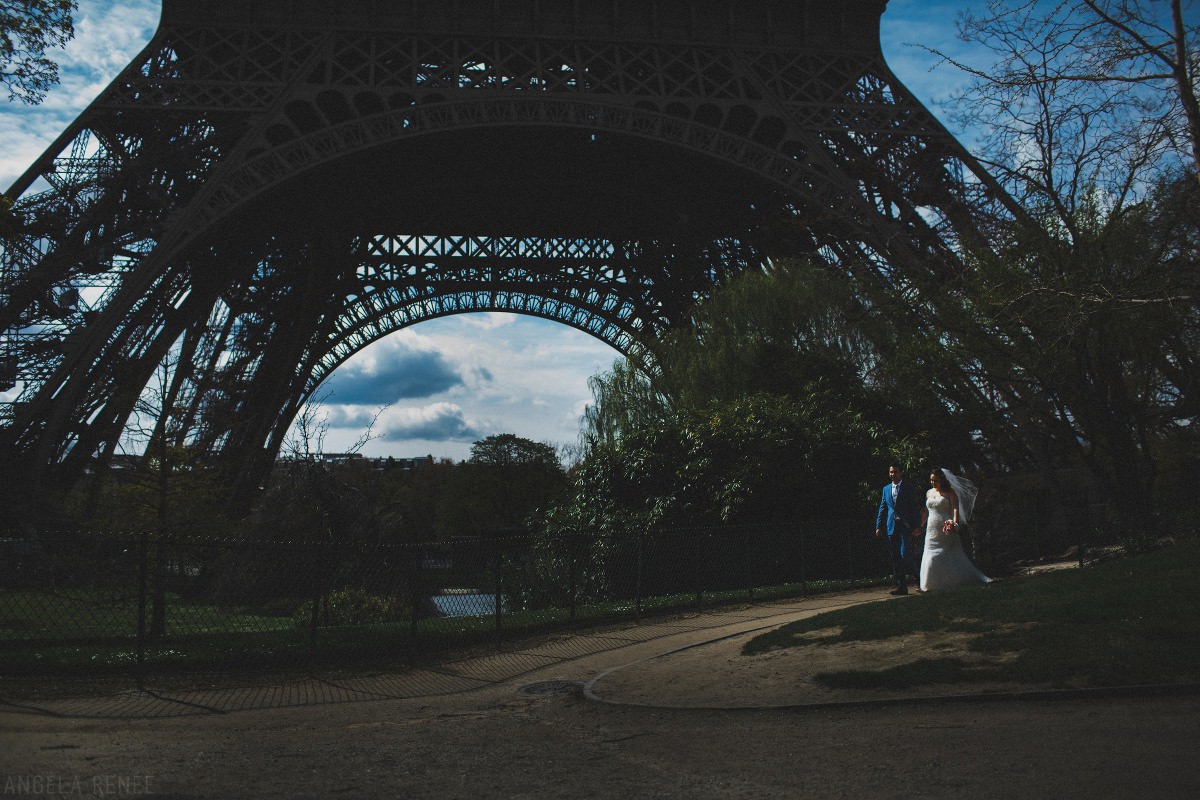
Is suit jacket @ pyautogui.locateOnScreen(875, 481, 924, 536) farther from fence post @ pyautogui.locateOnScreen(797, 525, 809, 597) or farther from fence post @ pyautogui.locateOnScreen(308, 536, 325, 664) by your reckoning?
fence post @ pyautogui.locateOnScreen(308, 536, 325, 664)

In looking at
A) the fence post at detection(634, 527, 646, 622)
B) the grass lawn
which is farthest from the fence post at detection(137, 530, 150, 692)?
the fence post at detection(634, 527, 646, 622)

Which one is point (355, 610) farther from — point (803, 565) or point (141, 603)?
point (803, 565)

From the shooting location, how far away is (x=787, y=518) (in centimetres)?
1750

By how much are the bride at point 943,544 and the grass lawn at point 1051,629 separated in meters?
1.70

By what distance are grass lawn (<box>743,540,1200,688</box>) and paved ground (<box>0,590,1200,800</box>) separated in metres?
0.38

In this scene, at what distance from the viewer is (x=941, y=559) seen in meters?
11.8

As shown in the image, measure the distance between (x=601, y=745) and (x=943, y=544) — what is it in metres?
7.48

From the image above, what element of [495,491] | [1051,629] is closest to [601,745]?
[1051,629]

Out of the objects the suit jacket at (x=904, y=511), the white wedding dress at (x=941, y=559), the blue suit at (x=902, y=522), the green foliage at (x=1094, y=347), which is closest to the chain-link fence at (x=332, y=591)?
the blue suit at (x=902, y=522)

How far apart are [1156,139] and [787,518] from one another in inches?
393

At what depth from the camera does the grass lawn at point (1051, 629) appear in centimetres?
616

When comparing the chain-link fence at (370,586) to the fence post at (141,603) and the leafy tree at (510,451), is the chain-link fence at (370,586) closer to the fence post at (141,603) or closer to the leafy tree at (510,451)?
the fence post at (141,603)

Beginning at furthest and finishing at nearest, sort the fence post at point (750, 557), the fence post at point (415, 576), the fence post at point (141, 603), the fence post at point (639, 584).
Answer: the fence post at point (750, 557) → the fence post at point (639, 584) → the fence post at point (415, 576) → the fence post at point (141, 603)

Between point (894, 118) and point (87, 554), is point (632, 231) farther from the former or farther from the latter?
point (87, 554)
